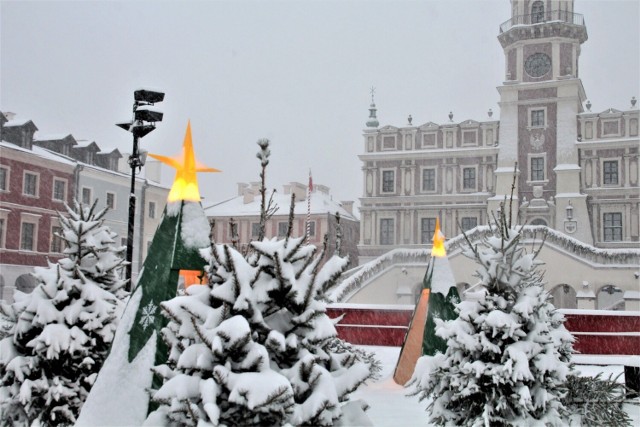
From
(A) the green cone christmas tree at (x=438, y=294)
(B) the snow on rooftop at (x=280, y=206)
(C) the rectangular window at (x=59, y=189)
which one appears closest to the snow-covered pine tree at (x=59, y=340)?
(A) the green cone christmas tree at (x=438, y=294)

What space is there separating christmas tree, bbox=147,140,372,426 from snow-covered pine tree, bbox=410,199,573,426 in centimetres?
277

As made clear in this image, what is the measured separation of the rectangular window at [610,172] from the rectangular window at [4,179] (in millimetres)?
30262

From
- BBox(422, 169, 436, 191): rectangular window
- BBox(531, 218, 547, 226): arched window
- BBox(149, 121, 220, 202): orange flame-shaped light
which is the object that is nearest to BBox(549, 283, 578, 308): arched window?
BBox(531, 218, 547, 226): arched window

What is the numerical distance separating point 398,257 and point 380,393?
1987cm

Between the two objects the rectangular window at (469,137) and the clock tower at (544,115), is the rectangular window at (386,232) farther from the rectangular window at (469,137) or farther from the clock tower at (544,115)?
the rectangular window at (469,137)

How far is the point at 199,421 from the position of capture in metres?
3.60

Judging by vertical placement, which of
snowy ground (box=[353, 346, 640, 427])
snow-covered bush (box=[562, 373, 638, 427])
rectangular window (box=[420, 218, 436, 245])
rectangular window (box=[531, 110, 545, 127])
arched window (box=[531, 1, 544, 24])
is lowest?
snowy ground (box=[353, 346, 640, 427])

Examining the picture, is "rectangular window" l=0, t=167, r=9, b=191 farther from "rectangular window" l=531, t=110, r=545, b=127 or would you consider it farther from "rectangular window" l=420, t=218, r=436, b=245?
"rectangular window" l=531, t=110, r=545, b=127

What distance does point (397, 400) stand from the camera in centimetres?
1169

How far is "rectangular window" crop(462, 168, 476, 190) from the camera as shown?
1554 inches

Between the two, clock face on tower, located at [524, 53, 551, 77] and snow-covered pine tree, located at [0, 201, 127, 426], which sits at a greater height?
clock face on tower, located at [524, 53, 551, 77]

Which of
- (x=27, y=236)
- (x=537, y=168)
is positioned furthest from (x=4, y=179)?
(x=537, y=168)

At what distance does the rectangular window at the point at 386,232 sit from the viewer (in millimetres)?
40500

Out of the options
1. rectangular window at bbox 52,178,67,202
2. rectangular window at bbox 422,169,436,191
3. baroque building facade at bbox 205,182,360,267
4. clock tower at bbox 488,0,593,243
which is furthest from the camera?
baroque building facade at bbox 205,182,360,267
